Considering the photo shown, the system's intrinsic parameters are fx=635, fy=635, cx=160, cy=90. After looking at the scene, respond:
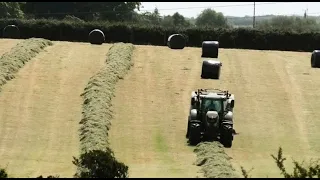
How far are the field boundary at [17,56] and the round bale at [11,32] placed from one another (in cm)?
666

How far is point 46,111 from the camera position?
2992 cm

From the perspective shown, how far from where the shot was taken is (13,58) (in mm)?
37969

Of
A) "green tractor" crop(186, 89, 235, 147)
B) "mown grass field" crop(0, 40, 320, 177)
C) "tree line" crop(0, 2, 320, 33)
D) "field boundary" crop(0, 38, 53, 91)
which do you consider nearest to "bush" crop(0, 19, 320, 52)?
"mown grass field" crop(0, 40, 320, 177)

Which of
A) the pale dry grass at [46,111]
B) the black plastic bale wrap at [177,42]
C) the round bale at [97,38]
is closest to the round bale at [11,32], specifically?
the round bale at [97,38]

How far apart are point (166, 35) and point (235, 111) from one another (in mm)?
23184

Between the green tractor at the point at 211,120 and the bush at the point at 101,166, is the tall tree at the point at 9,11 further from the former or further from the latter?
the bush at the point at 101,166

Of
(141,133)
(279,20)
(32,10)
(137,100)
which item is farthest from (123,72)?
(279,20)

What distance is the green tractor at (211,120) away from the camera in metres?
24.3

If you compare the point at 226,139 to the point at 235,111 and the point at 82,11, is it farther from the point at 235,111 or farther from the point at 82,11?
the point at 82,11

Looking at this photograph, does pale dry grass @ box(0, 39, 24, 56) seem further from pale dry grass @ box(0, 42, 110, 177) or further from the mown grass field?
pale dry grass @ box(0, 42, 110, 177)

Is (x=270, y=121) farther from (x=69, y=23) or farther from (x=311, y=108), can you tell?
(x=69, y=23)

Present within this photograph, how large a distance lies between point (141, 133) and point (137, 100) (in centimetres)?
562

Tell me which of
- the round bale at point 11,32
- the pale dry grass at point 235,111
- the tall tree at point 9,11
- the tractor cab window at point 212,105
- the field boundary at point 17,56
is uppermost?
the tall tree at point 9,11

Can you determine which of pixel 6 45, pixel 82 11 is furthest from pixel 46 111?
pixel 82 11
